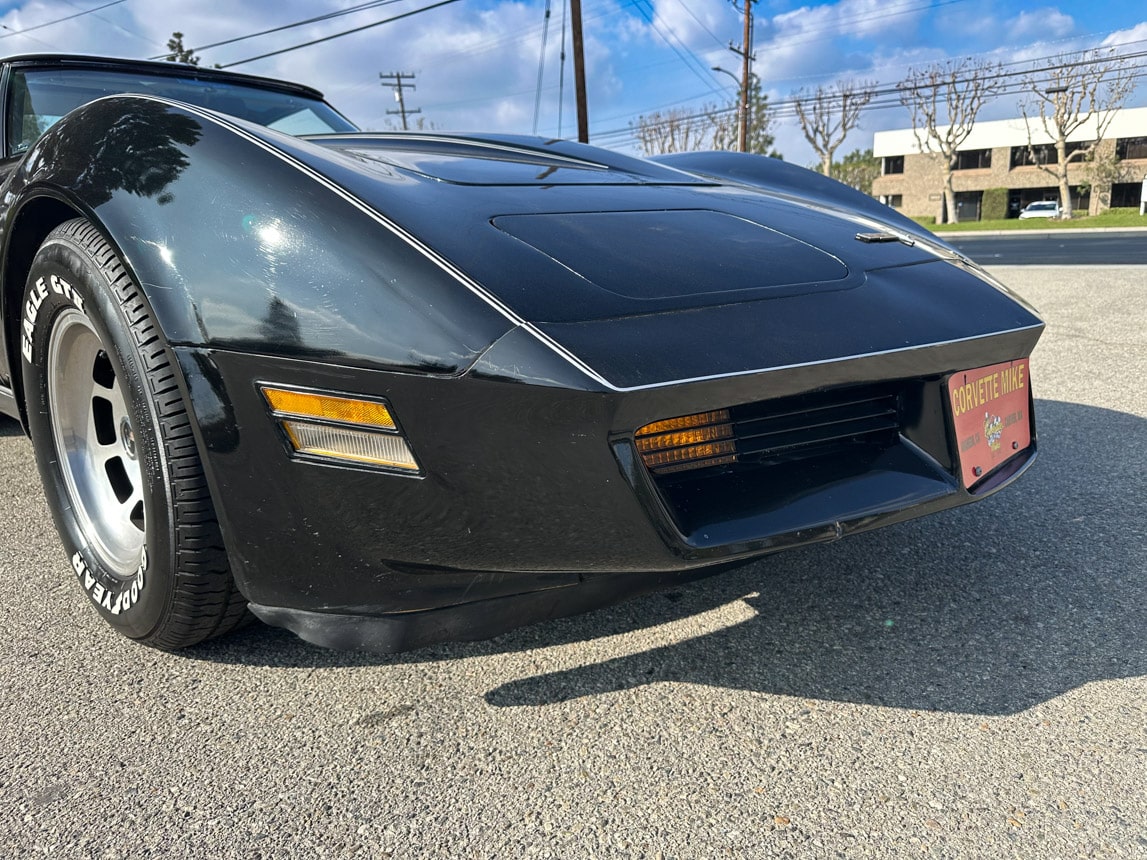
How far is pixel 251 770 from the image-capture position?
4.76ft

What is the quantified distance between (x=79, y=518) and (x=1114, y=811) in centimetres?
214

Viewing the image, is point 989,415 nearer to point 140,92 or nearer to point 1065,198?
point 140,92

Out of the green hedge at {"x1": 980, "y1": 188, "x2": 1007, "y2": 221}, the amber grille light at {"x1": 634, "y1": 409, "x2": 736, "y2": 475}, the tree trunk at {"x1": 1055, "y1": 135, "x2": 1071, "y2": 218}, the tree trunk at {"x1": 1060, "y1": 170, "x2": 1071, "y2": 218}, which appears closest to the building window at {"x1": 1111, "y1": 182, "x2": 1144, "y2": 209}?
Result: the green hedge at {"x1": 980, "y1": 188, "x2": 1007, "y2": 221}

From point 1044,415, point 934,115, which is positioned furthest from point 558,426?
point 934,115

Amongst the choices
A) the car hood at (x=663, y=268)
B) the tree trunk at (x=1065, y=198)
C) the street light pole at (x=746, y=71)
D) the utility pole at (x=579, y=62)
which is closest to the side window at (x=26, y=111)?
the car hood at (x=663, y=268)

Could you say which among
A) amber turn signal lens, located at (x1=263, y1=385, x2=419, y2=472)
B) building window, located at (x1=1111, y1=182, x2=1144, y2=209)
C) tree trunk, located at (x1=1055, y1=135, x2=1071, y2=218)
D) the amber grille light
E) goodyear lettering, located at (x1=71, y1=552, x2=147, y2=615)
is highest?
amber turn signal lens, located at (x1=263, y1=385, x2=419, y2=472)

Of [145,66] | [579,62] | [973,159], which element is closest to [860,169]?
[973,159]

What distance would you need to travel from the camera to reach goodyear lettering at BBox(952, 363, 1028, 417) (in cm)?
165

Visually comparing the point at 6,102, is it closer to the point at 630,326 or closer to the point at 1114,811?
the point at 630,326

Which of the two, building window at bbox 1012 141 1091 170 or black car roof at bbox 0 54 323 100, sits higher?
black car roof at bbox 0 54 323 100

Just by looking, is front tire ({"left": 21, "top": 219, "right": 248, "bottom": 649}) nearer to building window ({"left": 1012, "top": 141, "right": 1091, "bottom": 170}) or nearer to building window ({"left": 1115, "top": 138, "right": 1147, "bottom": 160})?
building window ({"left": 1115, "top": 138, "right": 1147, "bottom": 160})

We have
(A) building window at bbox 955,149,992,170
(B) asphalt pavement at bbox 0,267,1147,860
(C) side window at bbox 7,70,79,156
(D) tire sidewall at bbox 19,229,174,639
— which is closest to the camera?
(B) asphalt pavement at bbox 0,267,1147,860

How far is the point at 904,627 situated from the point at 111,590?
171 cm

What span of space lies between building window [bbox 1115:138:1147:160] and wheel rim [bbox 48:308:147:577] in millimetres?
61006
